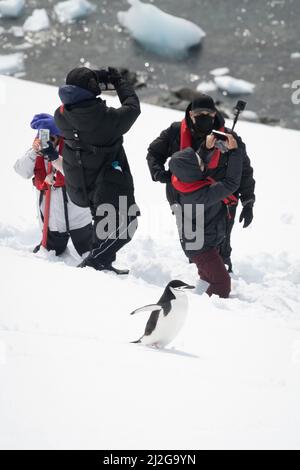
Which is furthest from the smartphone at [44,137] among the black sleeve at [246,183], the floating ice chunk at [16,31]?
the floating ice chunk at [16,31]

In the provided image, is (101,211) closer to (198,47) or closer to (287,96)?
(287,96)

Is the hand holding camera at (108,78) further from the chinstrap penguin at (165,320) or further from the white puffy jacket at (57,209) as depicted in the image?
the chinstrap penguin at (165,320)

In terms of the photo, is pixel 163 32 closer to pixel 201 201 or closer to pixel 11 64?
pixel 11 64

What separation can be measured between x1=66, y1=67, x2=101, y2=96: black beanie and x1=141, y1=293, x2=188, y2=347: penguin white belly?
146 centimetres

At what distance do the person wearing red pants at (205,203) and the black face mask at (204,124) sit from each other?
0.01m

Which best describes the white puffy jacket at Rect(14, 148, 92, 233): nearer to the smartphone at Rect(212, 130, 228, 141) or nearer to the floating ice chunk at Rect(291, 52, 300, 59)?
the smartphone at Rect(212, 130, 228, 141)

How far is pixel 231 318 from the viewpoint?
398 cm

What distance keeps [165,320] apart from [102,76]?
1.77 meters

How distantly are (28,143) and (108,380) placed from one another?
5476 millimetres

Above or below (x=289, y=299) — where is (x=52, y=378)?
above

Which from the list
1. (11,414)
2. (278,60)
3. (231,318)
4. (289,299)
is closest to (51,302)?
(231,318)

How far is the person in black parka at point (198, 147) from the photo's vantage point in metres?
4.37

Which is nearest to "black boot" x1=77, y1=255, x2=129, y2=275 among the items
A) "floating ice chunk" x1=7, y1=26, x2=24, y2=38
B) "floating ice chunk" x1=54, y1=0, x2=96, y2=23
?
"floating ice chunk" x1=7, y1=26, x2=24, y2=38

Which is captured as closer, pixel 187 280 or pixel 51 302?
pixel 51 302
